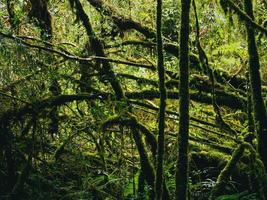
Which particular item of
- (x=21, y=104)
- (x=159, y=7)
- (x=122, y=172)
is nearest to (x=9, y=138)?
(x=21, y=104)

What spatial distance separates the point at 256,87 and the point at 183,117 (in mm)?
1092

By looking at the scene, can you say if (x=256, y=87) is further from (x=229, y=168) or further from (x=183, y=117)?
(x=183, y=117)

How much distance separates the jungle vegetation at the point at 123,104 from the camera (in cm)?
419

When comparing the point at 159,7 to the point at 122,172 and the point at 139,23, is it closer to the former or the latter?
the point at 139,23

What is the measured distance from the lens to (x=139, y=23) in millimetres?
5363

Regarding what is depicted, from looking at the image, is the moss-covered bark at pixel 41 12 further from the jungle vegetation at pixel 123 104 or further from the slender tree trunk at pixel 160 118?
the slender tree trunk at pixel 160 118

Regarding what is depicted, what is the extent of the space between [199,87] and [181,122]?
1893mm

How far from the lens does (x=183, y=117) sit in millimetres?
2928

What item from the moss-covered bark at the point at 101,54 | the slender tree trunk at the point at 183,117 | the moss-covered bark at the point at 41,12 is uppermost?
the moss-covered bark at the point at 41,12

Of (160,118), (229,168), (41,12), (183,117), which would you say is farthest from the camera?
(41,12)

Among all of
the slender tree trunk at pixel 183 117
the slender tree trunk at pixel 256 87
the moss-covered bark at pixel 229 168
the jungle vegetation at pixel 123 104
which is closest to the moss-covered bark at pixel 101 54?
the jungle vegetation at pixel 123 104

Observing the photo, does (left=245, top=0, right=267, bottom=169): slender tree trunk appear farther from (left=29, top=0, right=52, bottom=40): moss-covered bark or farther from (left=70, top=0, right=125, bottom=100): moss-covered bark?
(left=29, top=0, right=52, bottom=40): moss-covered bark

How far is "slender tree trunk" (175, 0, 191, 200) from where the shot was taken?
292cm

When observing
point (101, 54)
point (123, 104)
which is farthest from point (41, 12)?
point (123, 104)
